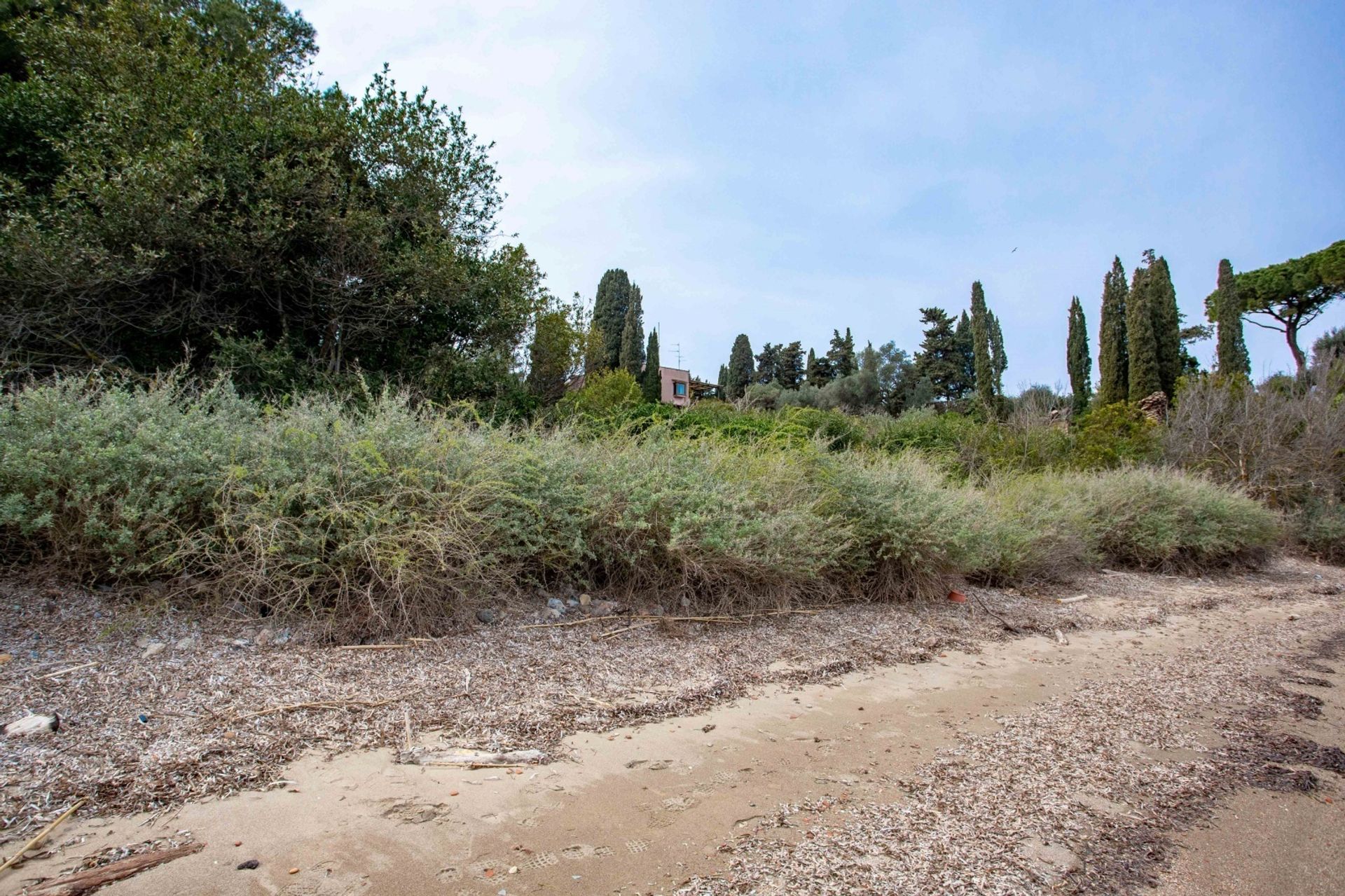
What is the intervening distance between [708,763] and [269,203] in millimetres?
8123

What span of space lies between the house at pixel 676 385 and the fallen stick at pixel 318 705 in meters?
46.1

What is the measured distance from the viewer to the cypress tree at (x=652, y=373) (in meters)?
36.3

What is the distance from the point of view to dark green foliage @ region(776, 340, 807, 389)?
51344mm

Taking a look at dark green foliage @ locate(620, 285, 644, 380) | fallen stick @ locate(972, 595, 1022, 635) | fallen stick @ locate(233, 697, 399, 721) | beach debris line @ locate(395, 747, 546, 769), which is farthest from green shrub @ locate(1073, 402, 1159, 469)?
dark green foliage @ locate(620, 285, 644, 380)

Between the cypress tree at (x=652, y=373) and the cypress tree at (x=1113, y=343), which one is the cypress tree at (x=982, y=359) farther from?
the cypress tree at (x=652, y=373)

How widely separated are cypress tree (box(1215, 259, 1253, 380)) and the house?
98.3 feet

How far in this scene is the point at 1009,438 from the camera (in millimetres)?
15719

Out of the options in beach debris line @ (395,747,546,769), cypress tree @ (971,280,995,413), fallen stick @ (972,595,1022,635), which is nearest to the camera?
beach debris line @ (395,747,546,769)

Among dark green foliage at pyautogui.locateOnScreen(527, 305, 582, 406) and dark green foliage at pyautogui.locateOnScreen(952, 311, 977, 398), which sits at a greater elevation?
dark green foliage at pyautogui.locateOnScreen(952, 311, 977, 398)

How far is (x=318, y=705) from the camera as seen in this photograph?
3.15 m

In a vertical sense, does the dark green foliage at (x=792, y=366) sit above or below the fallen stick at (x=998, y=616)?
above

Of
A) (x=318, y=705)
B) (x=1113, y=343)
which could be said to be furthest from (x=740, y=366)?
(x=318, y=705)

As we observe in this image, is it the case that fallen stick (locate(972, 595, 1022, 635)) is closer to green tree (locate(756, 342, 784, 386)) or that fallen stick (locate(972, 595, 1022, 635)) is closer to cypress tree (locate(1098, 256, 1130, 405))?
cypress tree (locate(1098, 256, 1130, 405))

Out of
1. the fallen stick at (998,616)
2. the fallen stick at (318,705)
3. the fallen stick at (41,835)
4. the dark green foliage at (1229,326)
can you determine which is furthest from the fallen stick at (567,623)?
the dark green foliage at (1229,326)
